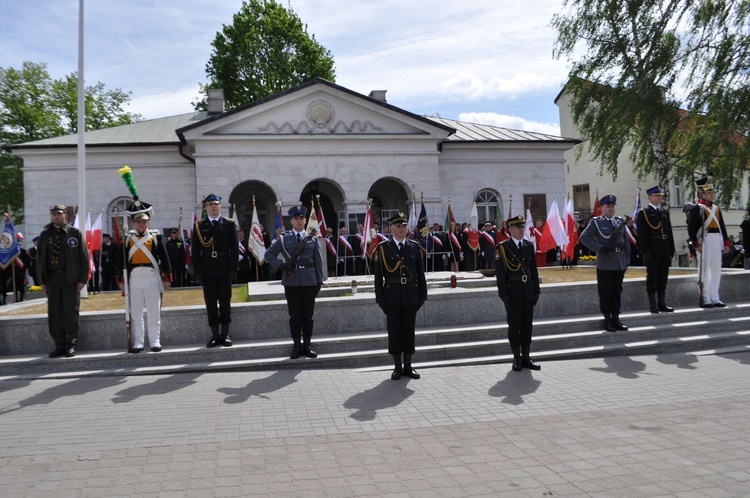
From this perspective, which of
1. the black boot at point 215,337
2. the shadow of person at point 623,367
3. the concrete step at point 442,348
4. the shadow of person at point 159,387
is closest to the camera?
the shadow of person at point 159,387

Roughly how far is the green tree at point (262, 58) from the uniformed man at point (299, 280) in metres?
38.1

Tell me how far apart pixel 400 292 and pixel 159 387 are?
3.17 meters

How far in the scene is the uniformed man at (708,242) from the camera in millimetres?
11438

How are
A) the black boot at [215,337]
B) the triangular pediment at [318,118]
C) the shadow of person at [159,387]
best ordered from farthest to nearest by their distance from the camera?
the triangular pediment at [318,118] < the black boot at [215,337] < the shadow of person at [159,387]

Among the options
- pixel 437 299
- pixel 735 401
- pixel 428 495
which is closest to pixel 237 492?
pixel 428 495

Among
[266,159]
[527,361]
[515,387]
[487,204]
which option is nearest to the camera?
[515,387]

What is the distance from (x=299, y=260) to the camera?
9031 millimetres

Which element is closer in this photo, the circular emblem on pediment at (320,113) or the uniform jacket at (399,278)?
the uniform jacket at (399,278)

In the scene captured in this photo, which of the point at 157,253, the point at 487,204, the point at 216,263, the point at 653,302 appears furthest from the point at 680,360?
the point at 487,204

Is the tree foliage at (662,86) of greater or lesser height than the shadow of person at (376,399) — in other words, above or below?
above

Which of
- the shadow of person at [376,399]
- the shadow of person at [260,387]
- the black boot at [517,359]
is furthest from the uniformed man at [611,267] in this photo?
the shadow of person at [260,387]

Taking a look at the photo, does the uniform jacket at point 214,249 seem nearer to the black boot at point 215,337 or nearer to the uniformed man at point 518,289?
the black boot at point 215,337

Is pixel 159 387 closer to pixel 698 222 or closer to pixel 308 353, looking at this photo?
pixel 308 353

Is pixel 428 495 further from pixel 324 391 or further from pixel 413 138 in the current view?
pixel 413 138
